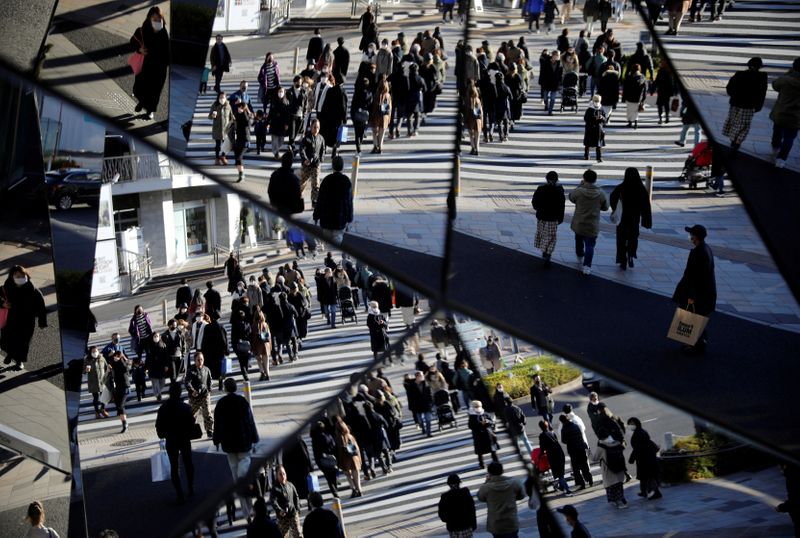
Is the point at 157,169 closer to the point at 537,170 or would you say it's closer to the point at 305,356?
the point at 305,356

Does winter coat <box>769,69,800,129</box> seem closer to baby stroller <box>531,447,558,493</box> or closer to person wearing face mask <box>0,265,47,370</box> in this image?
baby stroller <box>531,447,558,493</box>

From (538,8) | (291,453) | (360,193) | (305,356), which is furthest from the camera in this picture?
(360,193)

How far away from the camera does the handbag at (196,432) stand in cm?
372

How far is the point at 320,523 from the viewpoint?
11.5ft

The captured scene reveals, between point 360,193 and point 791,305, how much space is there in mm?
1615

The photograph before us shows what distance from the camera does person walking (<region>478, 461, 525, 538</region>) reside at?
350 cm

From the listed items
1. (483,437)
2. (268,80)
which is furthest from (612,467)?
(268,80)

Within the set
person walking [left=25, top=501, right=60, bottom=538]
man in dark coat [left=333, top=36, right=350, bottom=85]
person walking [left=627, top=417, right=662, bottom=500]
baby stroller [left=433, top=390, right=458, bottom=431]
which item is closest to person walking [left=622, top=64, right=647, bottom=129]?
man in dark coat [left=333, top=36, right=350, bottom=85]

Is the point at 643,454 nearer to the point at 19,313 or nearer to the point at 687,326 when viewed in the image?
the point at 687,326

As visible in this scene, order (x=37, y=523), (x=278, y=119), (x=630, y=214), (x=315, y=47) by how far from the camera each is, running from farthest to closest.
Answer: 1. (x=278, y=119)
2. (x=315, y=47)
3. (x=630, y=214)
4. (x=37, y=523)

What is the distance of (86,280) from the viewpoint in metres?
3.81

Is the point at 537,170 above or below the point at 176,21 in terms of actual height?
below

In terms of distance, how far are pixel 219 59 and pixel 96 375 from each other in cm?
121

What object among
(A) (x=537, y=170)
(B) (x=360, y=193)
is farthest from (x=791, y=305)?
(B) (x=360, y=193)
